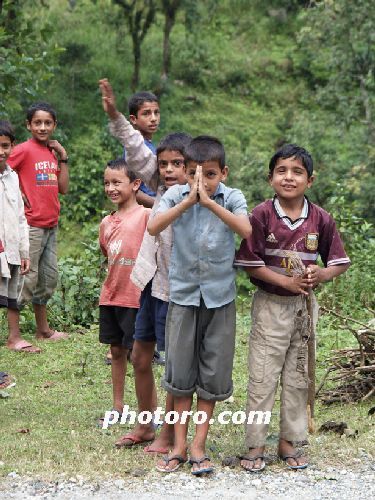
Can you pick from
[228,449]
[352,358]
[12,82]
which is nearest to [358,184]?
[12,82]

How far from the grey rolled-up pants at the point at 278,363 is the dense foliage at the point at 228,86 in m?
4.44

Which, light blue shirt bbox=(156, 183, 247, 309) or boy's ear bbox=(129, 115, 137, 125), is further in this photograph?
boy's ear bbox=(129, 115, 137, 125)

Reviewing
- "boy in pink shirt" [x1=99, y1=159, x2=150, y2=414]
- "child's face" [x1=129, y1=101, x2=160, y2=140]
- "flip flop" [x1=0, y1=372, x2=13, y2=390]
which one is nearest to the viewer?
"boy in pink shirt" [x1=99, y1=159, x2=150, y2=414]

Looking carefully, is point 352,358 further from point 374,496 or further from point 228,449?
point 374,496

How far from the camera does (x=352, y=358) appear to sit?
618cm

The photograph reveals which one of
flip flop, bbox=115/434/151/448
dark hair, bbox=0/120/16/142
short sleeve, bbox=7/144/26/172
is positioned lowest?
flip flop, bbox=115/434/151/448

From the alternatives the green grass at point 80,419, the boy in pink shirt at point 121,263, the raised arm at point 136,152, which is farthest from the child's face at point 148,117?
the green grass at point 80,419

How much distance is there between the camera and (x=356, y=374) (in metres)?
6.00

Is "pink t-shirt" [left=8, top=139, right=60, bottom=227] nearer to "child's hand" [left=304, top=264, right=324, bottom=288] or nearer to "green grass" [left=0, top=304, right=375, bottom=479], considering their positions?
"green grass" [left=0, top=304, right=375, bottom=479]

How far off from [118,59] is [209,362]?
1931 centimetres

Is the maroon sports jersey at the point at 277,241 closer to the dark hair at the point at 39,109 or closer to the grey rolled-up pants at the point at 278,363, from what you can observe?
Answer: the grey rolled-up pants at the point at 278,363

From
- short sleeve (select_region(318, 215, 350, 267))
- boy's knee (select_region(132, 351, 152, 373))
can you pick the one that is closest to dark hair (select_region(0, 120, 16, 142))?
boy's knee (select_region(132, 351, 152, 373))

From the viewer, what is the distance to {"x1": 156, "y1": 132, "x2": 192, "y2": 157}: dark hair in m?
4.58

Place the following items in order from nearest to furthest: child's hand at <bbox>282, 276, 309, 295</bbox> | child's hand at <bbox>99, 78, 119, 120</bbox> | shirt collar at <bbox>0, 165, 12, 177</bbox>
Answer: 1. child's hand at <bbox>282, 276, 309, 295</bbox>
2. child's hand at <bbox>99, 78, 119, 120</bbox>
3. shirt collar at <bbox>0, 165, 12, 177</bbox>
